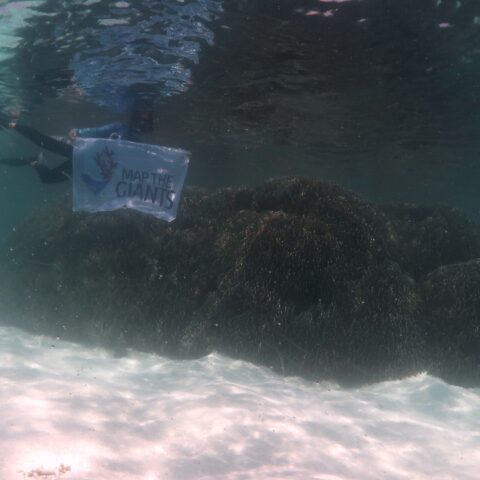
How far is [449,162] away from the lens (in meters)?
26.9

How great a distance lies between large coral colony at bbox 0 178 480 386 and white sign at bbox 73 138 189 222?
3.85 ft

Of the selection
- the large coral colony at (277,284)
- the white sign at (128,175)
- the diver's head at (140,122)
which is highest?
the diver's head at (140,122)

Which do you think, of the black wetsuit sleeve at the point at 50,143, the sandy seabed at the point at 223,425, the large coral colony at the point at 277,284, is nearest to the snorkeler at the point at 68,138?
the black wetsuit sleeve at the point at 50,143

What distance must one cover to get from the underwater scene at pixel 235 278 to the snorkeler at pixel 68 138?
5 centimetres

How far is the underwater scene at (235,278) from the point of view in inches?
184

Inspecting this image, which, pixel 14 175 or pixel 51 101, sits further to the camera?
pixel 14 175

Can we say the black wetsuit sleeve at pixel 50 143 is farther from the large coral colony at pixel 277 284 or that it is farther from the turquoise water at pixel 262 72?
the turquoise water at pixel 262 72

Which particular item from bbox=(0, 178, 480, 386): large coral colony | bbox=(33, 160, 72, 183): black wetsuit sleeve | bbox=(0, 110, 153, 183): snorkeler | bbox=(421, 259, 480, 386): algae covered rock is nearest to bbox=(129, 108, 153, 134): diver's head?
bbox=(0, 110, 153, 183): snorkeler

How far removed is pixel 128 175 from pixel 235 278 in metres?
3.75

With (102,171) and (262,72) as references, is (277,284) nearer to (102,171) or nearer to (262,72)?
(102,171)

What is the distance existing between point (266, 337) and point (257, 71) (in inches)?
409

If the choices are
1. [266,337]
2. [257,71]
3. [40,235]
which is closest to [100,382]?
[266,337]

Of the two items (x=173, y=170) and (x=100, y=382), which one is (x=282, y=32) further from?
(x=100, y=382)

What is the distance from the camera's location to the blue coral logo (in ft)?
32.6
